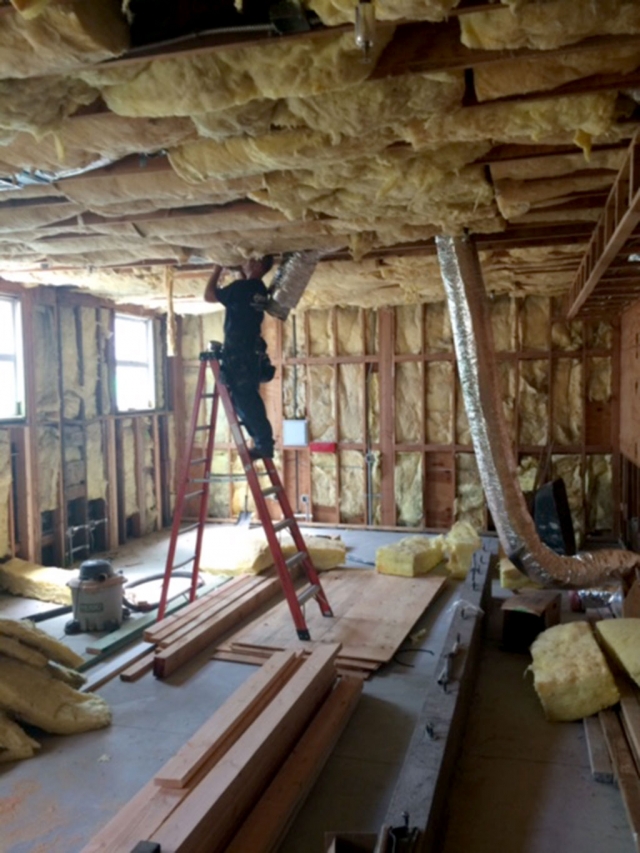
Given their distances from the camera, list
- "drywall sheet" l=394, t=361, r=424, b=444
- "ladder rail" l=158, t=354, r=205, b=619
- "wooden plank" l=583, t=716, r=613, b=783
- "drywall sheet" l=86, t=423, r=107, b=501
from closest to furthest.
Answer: "wooden plank" l=583, t=716, r=613, b=783 < "ladder rail" l=158, t=354, r=205, b=619 < "drywall sheet" l=86, t=423, r=107, b=501 < "drywall sheet" l=394, t=361, r=424, b=444

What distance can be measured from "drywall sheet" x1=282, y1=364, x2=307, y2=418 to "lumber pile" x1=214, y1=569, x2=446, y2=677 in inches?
123

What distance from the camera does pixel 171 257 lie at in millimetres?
4836

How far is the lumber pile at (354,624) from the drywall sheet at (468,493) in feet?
7.13

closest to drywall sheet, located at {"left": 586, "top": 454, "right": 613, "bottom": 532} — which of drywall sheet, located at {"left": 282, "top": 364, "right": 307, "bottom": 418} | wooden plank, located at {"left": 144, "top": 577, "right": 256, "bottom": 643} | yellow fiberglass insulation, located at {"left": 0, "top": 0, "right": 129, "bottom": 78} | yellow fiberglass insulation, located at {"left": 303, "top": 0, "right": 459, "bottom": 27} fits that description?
drywall sheet, located at {"left": 282, "top": 364, "right": 307, "bottom": 418}

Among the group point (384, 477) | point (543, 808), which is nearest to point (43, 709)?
point (543, 808)

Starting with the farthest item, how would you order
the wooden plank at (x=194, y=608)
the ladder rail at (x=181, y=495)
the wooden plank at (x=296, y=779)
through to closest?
1. the ladder rail at (x=181, y=495)
2. the wooden plank at (x=194, y=608)
3. the wooden plank at (x=296, y=779)

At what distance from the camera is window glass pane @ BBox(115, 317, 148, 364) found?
787 cm

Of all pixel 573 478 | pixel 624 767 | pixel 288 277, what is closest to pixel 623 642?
pixel 624 767

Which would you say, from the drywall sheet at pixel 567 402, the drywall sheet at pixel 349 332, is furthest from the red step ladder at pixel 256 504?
the drywall sheet at pixel 567 402

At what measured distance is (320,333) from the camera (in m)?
8.37

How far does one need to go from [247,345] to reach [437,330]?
3758 millimetres

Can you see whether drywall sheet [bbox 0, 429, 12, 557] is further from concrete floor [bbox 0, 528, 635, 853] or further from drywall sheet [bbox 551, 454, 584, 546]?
drywall sheet [bbox 551, 454, 584, 546]

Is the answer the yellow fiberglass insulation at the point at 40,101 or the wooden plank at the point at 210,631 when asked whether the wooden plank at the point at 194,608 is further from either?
the yellow fiberglass insulation at the point at 40,101

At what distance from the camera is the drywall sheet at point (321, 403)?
836 cm
